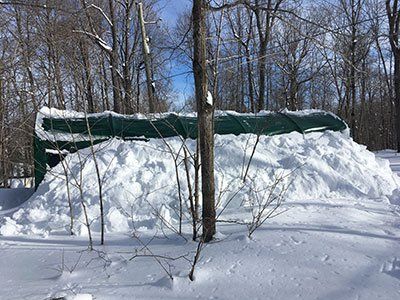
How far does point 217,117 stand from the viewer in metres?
9.49

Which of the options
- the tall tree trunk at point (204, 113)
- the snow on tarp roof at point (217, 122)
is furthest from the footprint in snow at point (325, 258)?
the snow on tarp roof at point (217, 122)

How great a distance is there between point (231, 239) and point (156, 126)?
549cm

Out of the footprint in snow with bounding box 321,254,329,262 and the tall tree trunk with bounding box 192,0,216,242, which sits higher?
the tall tree trunk with bounding box 192,0,216,242

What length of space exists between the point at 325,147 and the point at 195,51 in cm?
560

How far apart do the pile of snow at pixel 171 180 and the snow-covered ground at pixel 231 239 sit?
0.03 meters

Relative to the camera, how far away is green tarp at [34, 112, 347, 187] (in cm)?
841

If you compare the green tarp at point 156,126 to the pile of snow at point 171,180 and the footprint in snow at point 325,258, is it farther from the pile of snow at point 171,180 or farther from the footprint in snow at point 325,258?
the footprint in snow at point 325,258

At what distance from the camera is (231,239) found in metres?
4.35

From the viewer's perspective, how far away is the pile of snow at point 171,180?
6.27 m

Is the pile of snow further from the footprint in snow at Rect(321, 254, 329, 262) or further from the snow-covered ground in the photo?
the footprint in snow at Rect(321, 254, 329, 262)

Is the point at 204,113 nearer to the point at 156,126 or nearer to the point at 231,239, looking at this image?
the point at 231,239

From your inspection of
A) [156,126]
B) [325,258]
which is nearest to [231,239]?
[325,258]

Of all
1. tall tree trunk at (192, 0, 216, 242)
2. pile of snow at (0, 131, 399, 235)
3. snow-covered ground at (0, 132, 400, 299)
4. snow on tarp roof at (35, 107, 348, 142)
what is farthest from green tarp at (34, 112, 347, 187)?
tall tree trunk at (192, 0, 216, 242)

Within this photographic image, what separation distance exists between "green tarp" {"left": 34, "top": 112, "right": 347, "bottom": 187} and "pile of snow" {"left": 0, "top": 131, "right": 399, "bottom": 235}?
45 centimetres
